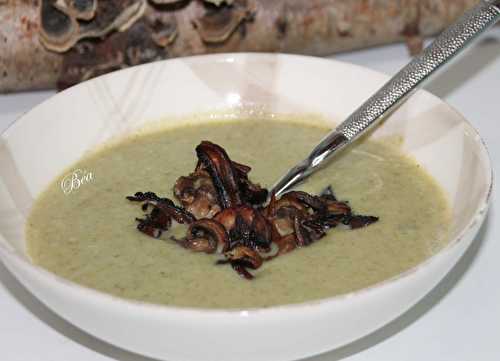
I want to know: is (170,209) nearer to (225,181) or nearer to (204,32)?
(225,181)

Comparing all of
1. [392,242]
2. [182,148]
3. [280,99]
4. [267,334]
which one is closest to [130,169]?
[182,148]

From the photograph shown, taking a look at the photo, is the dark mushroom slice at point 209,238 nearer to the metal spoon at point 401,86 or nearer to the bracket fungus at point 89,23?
the metal spoon at point 401,86

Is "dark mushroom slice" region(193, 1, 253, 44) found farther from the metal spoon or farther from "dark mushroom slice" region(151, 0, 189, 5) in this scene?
the metal spoon

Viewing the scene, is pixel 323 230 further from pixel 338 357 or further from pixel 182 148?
pixel 182 148

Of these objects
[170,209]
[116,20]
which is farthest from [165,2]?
[170,209]

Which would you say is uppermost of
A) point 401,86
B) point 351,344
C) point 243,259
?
point 401,86

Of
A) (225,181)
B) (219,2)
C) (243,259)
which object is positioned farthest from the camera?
(219,2)

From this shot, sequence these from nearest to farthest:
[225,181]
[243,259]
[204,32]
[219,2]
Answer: [243,259]
[225,181]
[219,2]
[204,32]

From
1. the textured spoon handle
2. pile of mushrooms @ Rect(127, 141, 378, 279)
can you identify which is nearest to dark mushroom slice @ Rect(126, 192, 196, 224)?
pile of mushrooms @ Rect(127, 141, 378, 279)
